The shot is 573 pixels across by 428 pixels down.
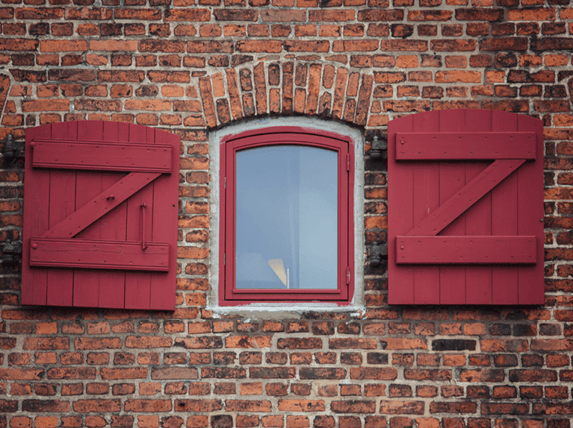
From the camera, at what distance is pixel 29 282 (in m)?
3.02

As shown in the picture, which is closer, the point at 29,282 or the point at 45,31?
the point at 29,282

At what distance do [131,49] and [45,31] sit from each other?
59cm

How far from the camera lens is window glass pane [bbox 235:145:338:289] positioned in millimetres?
3207

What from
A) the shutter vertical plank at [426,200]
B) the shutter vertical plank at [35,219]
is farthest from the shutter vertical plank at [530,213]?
the shutter vertical plank at [35,219]

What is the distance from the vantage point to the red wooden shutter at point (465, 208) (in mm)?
2996

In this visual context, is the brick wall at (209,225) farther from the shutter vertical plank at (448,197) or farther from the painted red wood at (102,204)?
the painted red wood at (102,204)

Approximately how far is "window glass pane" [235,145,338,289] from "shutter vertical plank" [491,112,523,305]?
991mm

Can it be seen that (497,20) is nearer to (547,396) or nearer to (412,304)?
(412,304)

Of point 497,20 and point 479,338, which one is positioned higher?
point 497,20

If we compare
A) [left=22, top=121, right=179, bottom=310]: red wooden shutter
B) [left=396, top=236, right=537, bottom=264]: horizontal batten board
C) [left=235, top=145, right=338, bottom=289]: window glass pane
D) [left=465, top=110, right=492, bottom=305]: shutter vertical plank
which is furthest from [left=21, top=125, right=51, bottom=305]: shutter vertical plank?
[left=465, top=110, right=492, bottom=305]: shutter vertical plank

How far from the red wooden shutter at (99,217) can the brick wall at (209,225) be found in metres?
0.12

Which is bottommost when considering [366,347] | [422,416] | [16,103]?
[422,416]

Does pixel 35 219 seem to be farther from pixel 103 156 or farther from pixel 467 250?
pixel 467 250

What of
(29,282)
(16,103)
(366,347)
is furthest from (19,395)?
(366,347)
